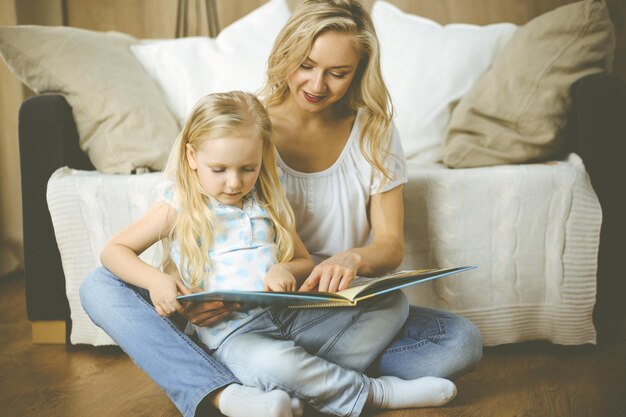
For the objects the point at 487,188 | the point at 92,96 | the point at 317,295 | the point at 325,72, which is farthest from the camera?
the point at 92,96

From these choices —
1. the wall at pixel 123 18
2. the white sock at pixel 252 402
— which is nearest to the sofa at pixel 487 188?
the white sock at pixel 252 402

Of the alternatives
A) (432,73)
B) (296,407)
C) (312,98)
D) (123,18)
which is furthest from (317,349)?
(123,18)

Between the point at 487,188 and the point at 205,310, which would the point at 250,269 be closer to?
the point at 205,310

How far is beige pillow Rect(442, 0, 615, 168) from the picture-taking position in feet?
5.54

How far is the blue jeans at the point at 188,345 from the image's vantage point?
114cm

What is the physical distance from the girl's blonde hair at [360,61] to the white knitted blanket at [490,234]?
0.71ft

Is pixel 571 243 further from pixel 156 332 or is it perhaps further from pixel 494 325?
pixel 156 332

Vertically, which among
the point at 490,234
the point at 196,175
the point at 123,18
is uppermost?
the point at 123,18

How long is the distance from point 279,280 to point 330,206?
341mm

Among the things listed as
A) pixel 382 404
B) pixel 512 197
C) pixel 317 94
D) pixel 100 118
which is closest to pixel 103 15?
pixel 100 118

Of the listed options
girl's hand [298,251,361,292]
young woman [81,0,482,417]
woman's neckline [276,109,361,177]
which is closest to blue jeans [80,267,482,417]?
young woman [81,0,482,417]

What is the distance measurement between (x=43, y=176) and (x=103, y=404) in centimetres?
62

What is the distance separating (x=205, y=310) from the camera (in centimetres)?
118

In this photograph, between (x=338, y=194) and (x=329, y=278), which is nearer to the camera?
(x=329, y=278)
